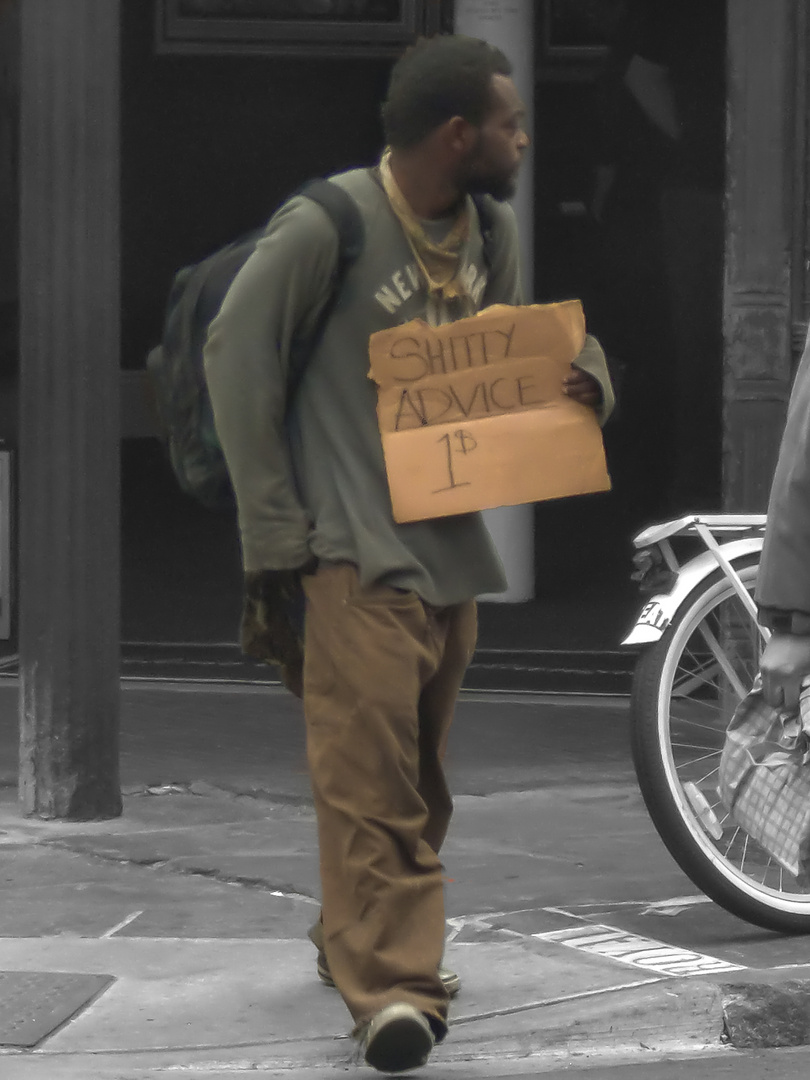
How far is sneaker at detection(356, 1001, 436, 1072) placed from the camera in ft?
13.6

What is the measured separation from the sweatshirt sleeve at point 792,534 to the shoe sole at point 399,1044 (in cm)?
116

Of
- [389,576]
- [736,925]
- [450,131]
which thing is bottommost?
[736,925]

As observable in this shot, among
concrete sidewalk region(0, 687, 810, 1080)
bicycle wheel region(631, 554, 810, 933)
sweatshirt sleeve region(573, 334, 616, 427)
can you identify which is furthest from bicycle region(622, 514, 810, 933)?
sweatshirt sleeve region(573, 334, 616, 427)

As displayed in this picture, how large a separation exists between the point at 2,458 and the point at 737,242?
121 inches

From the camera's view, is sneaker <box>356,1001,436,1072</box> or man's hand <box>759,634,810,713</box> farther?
sneaker <box>356,1001,436,1072</box>

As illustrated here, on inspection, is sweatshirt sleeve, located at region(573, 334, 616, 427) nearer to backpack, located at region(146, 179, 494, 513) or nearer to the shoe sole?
backpack, located at region(146, 179, 494, 513)

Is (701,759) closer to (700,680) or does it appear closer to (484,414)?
(700,680)

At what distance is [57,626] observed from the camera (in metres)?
6.22

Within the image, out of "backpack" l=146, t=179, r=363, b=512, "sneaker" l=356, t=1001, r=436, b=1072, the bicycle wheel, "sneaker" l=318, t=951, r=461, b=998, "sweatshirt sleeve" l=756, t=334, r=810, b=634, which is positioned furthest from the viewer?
the bicycle wheel

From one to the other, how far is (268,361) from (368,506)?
Answer: 0.33 metres

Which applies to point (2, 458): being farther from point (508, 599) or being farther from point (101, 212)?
point (101, 212)

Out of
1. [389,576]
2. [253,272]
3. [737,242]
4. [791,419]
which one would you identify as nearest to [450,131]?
Result: [253,272]

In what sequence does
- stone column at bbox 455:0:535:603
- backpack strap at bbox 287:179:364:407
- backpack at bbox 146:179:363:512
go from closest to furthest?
backpack strap at bbox 287:179:364:407 < backpack at bbox 146:179:363:512 < stone column at bbox 455:0:535:603

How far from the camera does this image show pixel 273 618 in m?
4.48
